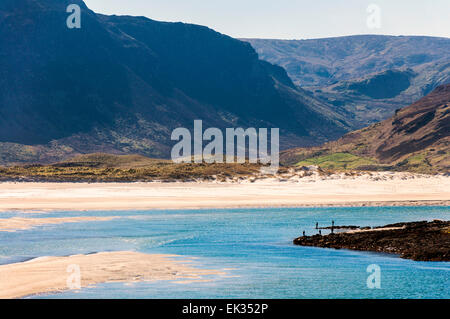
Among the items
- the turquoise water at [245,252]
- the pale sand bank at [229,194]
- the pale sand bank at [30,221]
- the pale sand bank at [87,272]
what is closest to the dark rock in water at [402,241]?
the turquoise water at [245,252]

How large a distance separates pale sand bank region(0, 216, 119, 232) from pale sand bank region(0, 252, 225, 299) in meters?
19.3

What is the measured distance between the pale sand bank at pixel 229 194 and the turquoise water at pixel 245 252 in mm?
7225

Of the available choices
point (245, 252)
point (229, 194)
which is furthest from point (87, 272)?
point (229, 194)

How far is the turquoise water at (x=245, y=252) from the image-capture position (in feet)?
101

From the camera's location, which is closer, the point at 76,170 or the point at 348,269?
the point at 348,269

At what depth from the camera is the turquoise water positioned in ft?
101

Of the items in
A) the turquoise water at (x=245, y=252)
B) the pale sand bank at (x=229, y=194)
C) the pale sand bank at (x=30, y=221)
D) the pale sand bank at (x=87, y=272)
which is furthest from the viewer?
the pale sand bank at (x=229, y=194)

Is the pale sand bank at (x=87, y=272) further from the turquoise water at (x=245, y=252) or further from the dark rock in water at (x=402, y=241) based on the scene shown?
the dark rock in water at (x=402, y=241)

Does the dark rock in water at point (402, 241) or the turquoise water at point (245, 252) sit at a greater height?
the dark rock in water at point (402, 241)

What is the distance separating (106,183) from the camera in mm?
105188

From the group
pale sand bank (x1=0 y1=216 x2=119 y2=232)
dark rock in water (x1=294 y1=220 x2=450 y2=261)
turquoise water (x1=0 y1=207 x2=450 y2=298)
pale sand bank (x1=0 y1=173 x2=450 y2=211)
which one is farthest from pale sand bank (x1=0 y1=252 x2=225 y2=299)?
pale sand bank (x1=0 y1=173 x2=450 y2=211)
